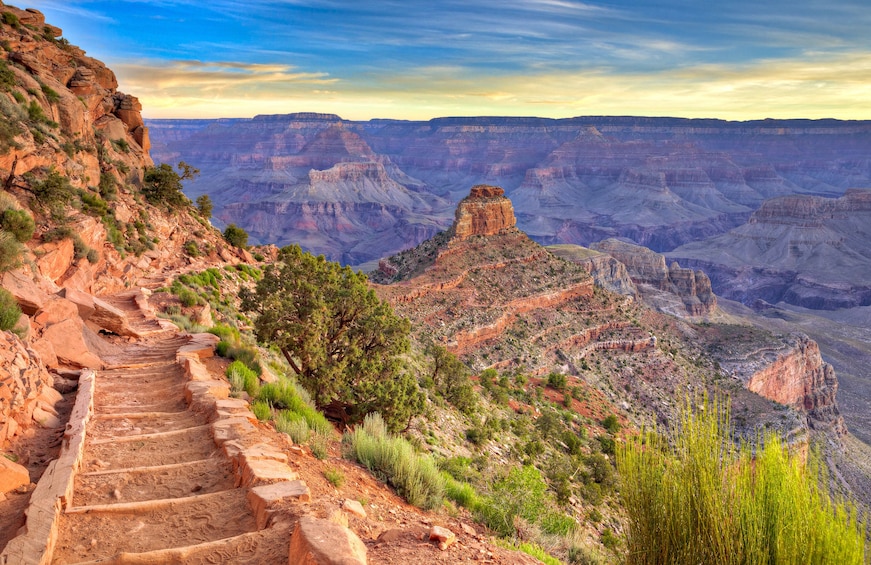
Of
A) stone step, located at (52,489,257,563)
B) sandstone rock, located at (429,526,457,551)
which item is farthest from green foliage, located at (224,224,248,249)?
sandstone rock, located at (429,526,457,551)

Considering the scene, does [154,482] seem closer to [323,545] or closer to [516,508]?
[323,545]

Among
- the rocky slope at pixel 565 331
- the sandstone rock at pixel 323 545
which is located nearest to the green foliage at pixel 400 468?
the sandstone rock at pixel 323 545

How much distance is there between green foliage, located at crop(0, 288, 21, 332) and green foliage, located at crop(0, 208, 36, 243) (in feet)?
23.4

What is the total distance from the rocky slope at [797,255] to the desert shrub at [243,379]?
17121 centimetres

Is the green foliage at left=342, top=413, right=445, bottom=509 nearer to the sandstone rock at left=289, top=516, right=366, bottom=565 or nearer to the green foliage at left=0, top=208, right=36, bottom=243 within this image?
the sandstone rock at left=289, top=516, right=366, bottom=565

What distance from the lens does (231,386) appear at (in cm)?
1204

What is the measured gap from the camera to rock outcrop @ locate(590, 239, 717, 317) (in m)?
99.1

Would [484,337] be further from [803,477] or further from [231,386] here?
[803,477]

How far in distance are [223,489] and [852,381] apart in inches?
3906

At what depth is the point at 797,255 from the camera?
17100 cm

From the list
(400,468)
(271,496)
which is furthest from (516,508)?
(271,496)

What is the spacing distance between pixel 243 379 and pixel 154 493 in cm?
505

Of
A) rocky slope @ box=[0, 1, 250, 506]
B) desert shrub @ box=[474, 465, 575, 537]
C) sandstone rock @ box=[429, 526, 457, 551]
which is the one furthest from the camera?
rocky slope @ box=[0, 1, 250, 506]

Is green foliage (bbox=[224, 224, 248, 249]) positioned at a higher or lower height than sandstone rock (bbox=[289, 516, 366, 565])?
lower
